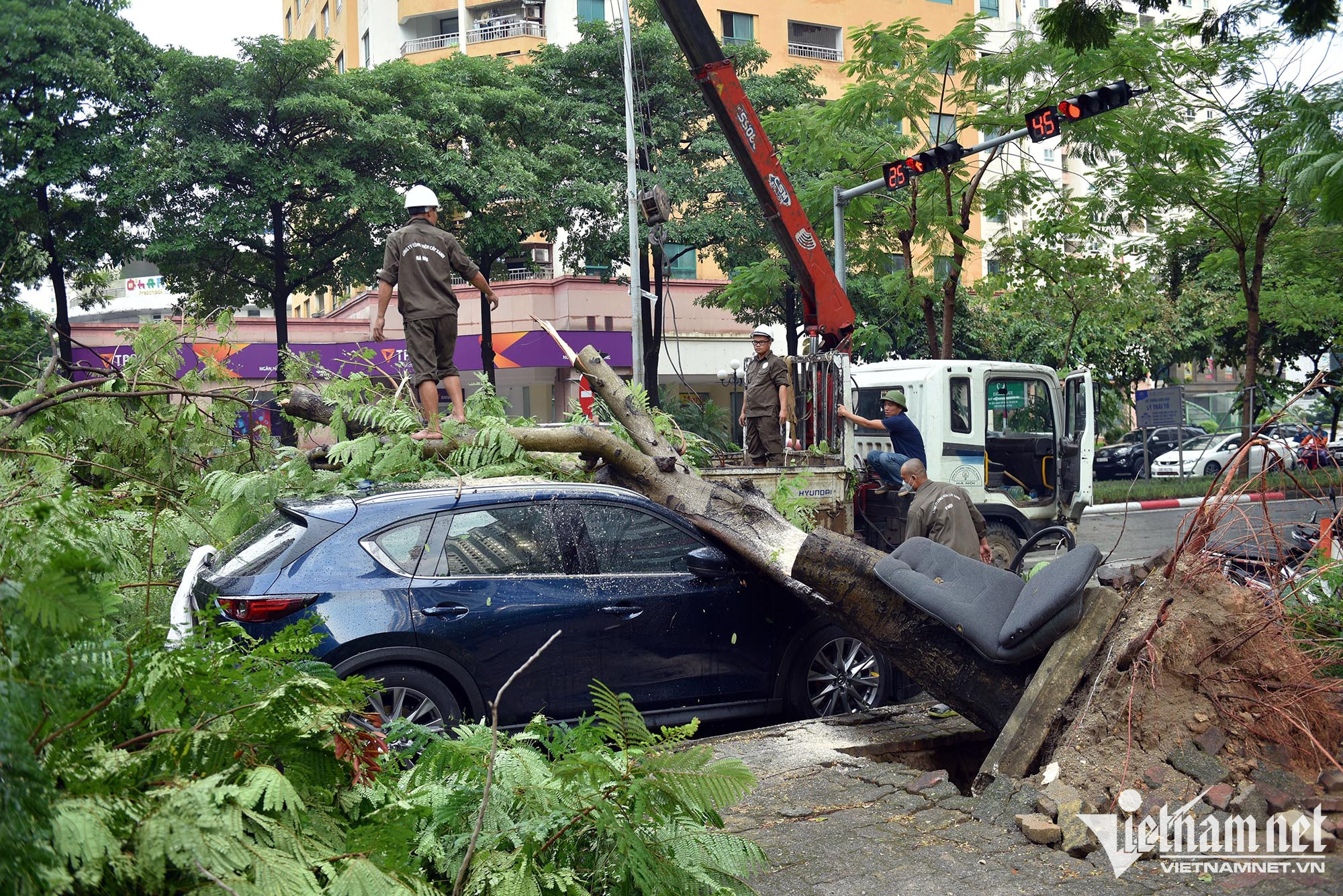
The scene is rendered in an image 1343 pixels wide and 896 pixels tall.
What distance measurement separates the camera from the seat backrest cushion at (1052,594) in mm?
4523

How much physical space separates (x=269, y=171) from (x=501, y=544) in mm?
20193

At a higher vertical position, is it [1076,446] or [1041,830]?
[1076,446]

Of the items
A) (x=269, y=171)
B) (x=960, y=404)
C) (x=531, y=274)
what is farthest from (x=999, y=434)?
(x=531, y=274)

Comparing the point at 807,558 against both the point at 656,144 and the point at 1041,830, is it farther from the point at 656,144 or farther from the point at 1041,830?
the point at 656,144

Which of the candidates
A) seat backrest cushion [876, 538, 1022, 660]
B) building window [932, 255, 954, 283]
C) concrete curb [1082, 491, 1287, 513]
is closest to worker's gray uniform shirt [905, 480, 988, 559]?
seat backrest cushion [876, 538, 1022, 660]

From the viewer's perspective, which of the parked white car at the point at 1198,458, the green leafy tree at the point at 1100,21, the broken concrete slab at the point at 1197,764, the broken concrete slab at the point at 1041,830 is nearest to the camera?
the broken concrete slab at the point at 1041,830

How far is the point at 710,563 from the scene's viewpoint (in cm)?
574

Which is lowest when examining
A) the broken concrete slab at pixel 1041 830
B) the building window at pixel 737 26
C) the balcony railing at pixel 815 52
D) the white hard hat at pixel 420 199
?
the broken concrete slab at pixel 1041 830

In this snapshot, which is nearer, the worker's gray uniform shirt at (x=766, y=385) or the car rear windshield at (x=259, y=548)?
the car rear windshield at (x=259, y=548)

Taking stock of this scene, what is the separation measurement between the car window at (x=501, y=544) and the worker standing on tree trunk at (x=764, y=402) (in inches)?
247

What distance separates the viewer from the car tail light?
4.79m

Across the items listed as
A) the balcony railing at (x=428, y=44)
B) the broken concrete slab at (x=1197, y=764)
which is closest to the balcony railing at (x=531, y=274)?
the balcony railing at (x=428, y=44)

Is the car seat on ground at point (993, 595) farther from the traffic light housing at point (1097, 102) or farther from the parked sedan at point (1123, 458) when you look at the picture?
the parked sedan at point (1123, 458)

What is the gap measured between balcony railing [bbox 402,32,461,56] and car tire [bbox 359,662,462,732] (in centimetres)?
3660
